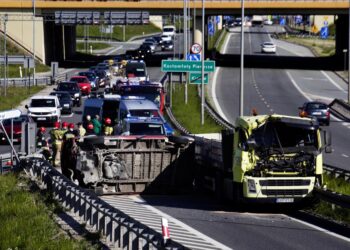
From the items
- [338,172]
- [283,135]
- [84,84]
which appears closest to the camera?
[283,135]

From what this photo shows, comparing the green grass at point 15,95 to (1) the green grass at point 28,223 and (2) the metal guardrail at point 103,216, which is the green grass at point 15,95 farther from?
(1) the green grass at point 28,223

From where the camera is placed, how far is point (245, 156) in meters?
23.2

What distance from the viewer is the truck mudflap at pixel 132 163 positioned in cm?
2672

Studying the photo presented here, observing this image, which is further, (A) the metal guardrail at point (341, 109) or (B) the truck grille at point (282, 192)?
(A) the metal guardrail at point (341, 109)

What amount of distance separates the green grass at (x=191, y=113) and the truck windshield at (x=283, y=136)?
21335 millimetres

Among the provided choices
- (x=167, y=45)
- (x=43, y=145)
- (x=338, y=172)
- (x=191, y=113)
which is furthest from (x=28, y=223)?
(x=167, y=45)

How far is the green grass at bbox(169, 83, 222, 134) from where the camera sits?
155 ft

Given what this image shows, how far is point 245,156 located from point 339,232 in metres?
2.98

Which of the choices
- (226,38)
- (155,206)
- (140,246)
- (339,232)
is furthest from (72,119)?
(226,38)

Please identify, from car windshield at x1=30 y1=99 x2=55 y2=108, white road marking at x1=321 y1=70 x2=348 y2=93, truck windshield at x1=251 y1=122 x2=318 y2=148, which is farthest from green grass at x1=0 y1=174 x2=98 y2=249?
white road marking at x1=321 y1=70 x2=348 y2=93

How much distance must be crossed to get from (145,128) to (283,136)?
1097cm

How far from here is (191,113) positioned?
2245 inches

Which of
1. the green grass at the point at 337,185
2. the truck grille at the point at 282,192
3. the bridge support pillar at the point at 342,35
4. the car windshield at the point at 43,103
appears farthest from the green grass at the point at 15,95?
the truck grille at the point at 282,192

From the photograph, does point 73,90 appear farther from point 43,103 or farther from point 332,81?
point 332,81
